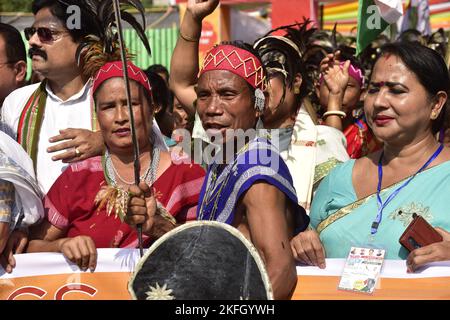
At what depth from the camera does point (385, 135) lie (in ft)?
11.6

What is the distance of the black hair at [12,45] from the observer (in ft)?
15.9

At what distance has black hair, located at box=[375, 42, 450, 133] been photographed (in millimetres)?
3492

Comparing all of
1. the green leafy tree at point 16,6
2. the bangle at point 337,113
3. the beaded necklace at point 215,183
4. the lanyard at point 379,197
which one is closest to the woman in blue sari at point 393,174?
the lanyard at point 379,197

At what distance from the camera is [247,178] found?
300 cm

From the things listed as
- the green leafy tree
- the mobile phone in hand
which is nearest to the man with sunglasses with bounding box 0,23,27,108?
the mobile phone in hand

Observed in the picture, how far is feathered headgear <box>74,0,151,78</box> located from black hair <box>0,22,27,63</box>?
655 mm

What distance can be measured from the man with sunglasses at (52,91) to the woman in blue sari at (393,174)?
150cm

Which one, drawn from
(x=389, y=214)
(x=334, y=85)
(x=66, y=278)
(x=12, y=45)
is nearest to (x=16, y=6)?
(x=12, y=45)

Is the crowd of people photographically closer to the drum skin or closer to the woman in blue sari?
the woman in blue sari

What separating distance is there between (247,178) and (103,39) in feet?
5.41

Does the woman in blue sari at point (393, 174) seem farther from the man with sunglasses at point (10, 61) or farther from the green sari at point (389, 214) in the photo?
the man with sunglasses at point (10, 61)

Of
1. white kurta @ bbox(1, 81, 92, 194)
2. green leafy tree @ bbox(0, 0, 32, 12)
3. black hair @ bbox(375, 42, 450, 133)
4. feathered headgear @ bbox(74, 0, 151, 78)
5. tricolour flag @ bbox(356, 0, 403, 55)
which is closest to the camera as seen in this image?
black hair @ bbox(375, 42, 450, 133)

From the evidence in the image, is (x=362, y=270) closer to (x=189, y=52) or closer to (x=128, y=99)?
(x=128, y=99)
